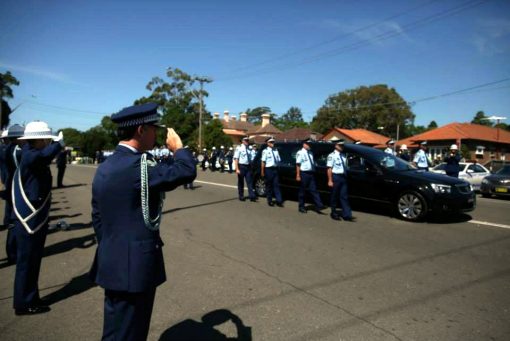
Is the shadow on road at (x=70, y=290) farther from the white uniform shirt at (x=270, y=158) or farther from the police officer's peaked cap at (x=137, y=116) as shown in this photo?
the white uniform shirt at (x=270, y=158)

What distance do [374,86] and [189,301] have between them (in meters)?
73.8

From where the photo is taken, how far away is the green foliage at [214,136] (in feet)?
196

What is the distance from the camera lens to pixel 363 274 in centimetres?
500

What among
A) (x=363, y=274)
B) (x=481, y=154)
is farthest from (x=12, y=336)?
(x=481, y=154)

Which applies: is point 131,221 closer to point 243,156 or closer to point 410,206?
point 410,206

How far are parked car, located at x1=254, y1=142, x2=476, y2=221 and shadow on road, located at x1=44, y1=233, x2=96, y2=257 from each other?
6032 millimetres

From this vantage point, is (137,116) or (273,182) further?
(273,182)

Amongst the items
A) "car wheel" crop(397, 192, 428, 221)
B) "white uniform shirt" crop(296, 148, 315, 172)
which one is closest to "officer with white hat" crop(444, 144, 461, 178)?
"car wheel" crop(397, 192, 428, 221)

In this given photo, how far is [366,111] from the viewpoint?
73250 mm

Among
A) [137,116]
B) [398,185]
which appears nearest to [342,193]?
[398,185]

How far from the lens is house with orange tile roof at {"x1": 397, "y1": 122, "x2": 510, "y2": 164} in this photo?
164 ft

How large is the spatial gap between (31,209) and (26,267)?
23.3 inches

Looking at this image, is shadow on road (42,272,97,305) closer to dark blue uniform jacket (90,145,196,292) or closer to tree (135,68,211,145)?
dark blue uniform jacket (90,145,196,292)

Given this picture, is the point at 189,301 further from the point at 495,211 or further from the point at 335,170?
the point at 495,211
